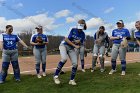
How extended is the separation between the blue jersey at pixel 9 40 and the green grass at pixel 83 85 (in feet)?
4.20

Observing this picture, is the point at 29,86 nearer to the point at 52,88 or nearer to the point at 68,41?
the point at 52,88

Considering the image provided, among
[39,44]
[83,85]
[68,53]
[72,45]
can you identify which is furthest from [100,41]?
[83,85]

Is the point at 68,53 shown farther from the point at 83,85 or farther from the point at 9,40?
the point at 9,40

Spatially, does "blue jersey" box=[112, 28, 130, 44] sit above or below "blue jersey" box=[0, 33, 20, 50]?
above

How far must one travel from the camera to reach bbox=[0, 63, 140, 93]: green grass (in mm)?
11291

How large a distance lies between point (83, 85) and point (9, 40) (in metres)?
3.14

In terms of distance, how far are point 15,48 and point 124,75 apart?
405 cm

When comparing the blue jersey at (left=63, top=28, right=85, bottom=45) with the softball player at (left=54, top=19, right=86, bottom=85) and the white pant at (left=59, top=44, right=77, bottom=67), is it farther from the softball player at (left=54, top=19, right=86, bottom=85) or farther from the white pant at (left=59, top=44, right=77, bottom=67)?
the white pant at (left=59, top=44, right=77, bottom=67)

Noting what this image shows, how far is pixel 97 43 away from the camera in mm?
14977

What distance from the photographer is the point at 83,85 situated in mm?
12047

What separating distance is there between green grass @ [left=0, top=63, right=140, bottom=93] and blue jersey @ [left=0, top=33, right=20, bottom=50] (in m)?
1.28

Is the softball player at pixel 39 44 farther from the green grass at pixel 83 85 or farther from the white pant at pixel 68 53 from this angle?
the white pant at pixel 68 53

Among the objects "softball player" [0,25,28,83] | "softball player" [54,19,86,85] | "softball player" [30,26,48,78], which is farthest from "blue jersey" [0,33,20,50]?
"softball player" [54,19,86,85]

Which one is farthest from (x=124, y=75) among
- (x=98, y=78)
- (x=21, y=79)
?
(x=21, y=79)
